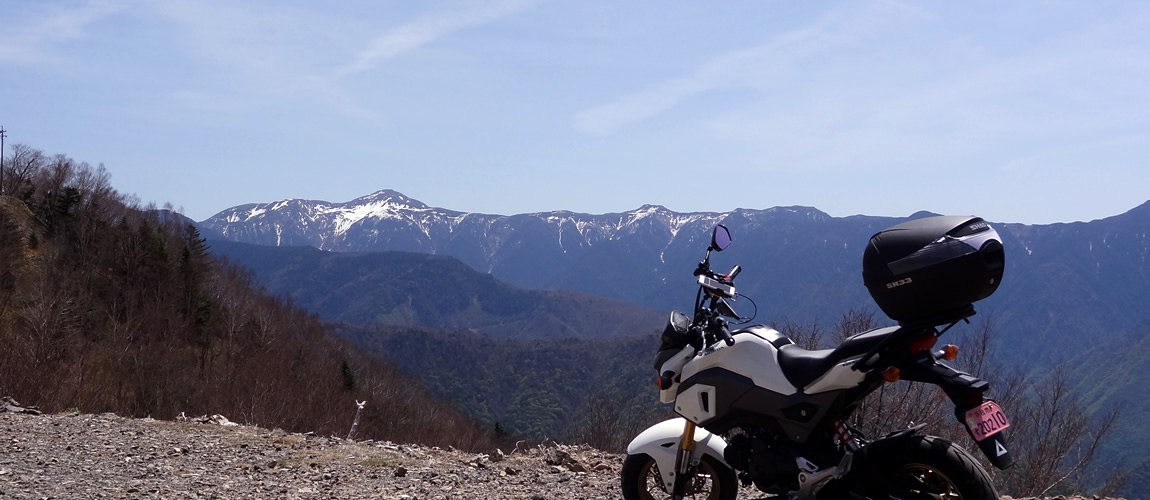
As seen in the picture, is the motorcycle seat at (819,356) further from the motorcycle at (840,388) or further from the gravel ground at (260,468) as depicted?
the gravel ground at (260,468)

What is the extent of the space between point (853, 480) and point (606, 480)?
12.1 feet

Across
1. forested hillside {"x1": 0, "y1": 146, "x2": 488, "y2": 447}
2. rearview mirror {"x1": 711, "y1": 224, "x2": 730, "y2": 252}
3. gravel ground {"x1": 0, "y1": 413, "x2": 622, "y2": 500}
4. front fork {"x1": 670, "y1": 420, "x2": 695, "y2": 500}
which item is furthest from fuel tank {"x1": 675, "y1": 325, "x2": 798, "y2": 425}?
forested hillside {"x1": 0, "y1": 146, "x2": 488, "y2": 447}

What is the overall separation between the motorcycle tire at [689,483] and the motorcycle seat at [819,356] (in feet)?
3.11

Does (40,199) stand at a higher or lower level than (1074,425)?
higher

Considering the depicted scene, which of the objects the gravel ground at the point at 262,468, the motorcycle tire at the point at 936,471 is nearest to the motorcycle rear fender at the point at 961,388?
the motorcycle tire at the point at 936,471

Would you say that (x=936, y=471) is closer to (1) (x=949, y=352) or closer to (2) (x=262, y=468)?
(1) (x=949, y=352)

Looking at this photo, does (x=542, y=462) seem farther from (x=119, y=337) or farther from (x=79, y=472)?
(x=119, y=337)

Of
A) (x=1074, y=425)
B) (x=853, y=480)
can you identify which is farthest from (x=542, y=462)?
(x=1074, y=425)

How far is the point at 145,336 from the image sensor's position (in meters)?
54.3

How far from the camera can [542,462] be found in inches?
386

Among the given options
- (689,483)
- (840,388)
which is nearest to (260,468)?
(689,483)

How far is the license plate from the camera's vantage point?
4.72m

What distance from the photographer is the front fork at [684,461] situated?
613cm

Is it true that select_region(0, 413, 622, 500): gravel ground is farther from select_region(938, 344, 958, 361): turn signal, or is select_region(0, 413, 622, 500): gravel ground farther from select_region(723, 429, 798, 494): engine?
select_region(938, 344, 958, 361): turn signal
